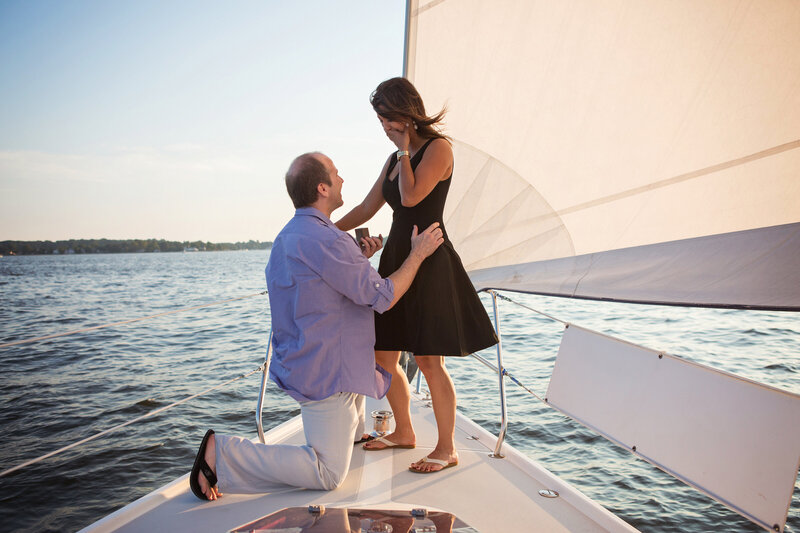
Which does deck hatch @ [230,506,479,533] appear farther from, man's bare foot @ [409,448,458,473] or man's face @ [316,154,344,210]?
man's face @ [316,154,344,210]

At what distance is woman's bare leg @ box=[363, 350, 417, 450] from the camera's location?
1.96m

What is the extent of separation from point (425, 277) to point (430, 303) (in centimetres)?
9

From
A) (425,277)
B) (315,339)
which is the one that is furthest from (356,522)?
(425,277)

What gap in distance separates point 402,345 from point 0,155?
31597mm

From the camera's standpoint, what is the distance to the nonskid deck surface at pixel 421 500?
1479mm

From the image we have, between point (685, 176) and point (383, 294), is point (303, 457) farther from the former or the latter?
point (685, 176)

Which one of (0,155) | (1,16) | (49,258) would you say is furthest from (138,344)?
(49,258)

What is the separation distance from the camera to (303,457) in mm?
1637

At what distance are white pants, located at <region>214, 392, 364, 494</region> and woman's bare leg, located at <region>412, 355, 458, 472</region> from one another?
0.98 ft

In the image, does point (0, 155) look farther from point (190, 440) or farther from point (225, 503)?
point (225, 503)

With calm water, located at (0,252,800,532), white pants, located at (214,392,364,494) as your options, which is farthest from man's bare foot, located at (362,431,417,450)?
calm water, located at (0,252,800,532)

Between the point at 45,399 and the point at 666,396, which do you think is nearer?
the point at 666,396

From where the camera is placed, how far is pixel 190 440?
4.72 metres

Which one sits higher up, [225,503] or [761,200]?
[761,200]
